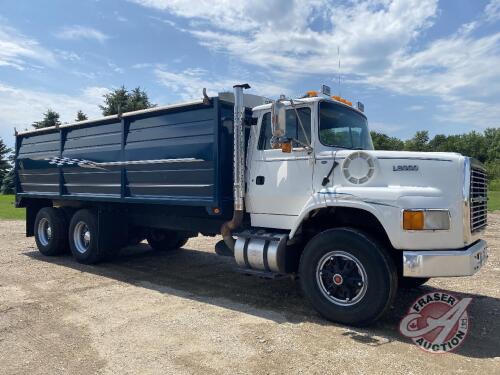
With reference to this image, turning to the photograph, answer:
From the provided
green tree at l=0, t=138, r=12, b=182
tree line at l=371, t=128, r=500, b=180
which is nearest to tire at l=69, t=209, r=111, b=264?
green tree at l=0, t=138, r=12, b=182

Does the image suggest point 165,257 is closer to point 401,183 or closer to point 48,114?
point 401,183

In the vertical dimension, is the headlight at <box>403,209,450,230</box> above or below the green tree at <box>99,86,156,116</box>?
below

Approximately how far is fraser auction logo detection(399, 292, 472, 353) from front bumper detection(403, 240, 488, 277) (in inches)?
26.2

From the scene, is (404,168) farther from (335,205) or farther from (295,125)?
(295,125)

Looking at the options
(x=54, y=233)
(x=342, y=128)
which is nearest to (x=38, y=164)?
(x=54, y=233)

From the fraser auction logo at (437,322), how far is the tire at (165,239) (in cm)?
544

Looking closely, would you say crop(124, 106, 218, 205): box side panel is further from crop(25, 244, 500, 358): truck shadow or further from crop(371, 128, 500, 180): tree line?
crop(371, 128, 500, 180): tree line

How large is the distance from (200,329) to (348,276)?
5.78ft

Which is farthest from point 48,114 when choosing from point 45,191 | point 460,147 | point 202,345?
point 460,147

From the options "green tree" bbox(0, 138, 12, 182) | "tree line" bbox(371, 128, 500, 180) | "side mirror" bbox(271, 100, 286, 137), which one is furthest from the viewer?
"tree line" bbox(371, 128, 500, 180)

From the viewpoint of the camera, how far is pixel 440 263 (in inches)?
171

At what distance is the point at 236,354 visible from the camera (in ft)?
13.3

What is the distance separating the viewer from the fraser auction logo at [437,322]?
14.1 feet

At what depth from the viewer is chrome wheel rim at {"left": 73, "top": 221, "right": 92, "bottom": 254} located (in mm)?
8555
